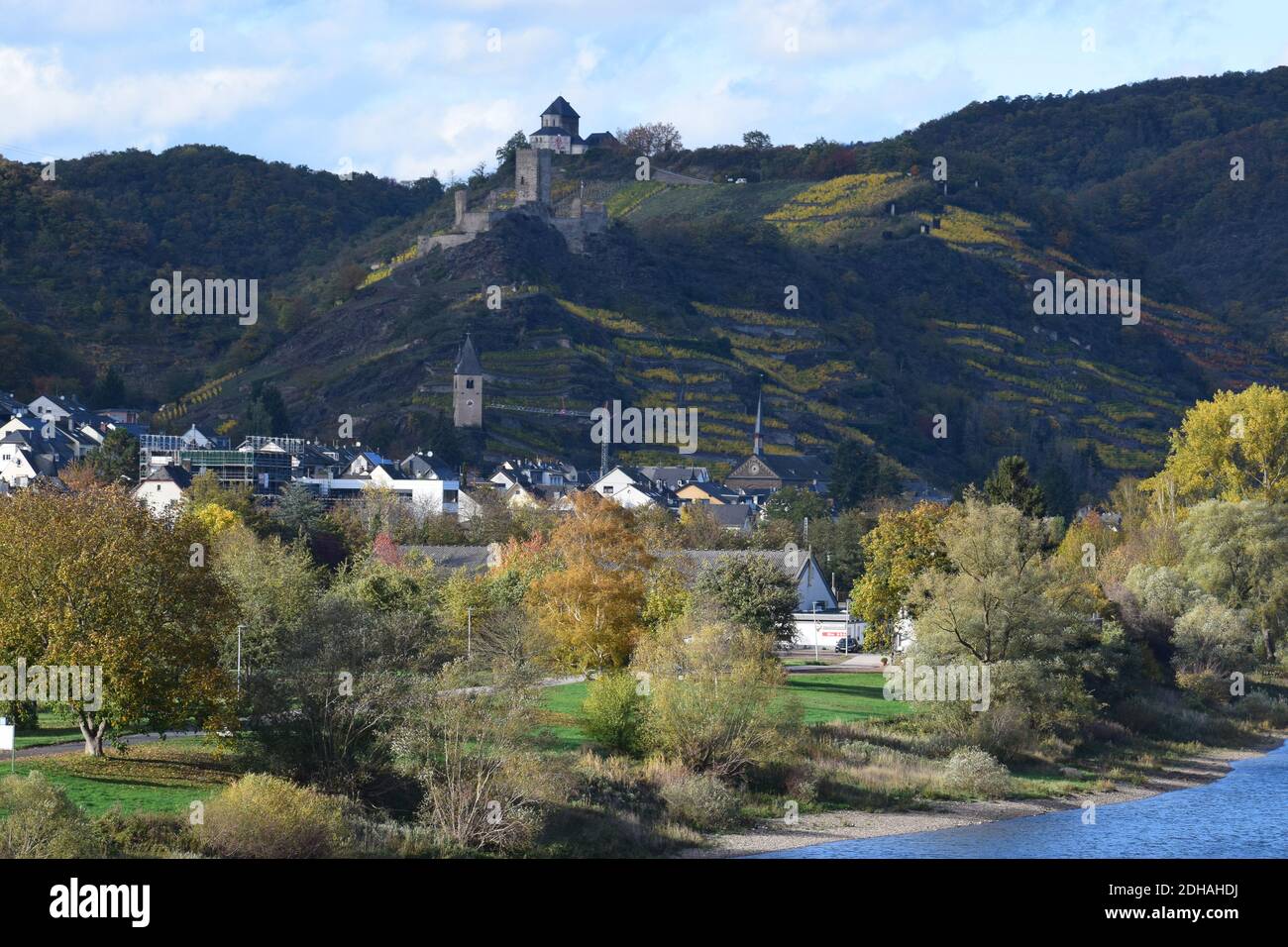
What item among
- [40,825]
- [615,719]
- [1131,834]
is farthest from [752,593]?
[40,825]

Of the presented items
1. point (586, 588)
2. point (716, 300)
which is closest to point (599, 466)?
point (716, 300)

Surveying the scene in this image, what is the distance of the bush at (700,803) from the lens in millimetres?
38719

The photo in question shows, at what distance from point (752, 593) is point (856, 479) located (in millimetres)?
65944

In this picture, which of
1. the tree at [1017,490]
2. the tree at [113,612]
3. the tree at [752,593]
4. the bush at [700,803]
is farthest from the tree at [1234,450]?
the tree at [113,612]

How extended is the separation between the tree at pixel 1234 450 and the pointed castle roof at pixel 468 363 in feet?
233

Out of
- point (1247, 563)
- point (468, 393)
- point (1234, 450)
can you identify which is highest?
point (468, 393)

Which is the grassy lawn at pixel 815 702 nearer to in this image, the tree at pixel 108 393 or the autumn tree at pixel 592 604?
the autumn tree at pixel 592 604

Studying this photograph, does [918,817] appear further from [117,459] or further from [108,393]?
[108,393]

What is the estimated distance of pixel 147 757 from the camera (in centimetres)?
3641

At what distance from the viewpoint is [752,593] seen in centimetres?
5888

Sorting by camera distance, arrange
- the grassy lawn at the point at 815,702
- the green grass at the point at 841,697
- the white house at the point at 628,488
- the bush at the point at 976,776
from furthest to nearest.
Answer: the white house at the point at 628,488 < the green grass at the point at 841,697 < the bush at the point at 976,776 < the grassy lawn at the point at 815,702
